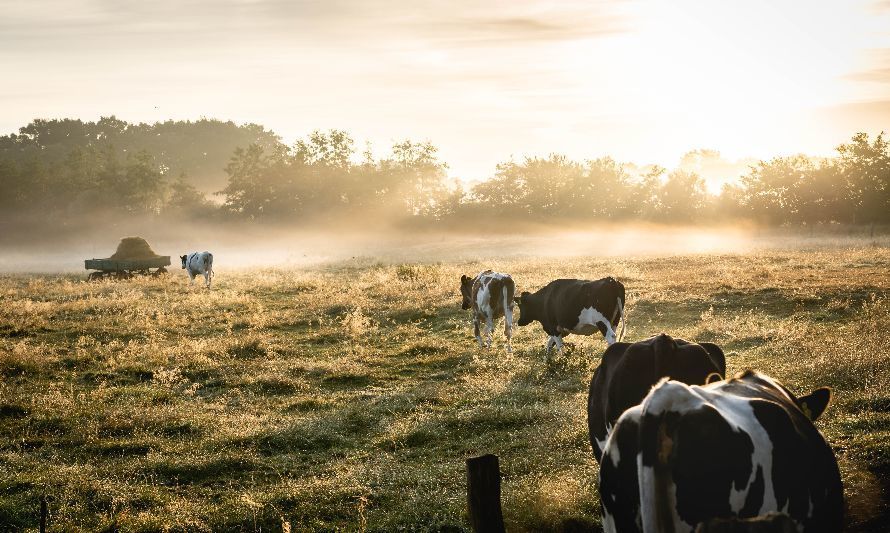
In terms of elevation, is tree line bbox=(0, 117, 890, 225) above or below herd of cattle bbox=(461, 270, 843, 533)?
above

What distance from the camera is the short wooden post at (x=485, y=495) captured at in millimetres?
4977

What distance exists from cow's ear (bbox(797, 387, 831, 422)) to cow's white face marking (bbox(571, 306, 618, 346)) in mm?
9244

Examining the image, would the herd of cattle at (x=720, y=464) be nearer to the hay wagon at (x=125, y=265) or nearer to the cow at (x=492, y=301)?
the cow at (x=492, y=301)

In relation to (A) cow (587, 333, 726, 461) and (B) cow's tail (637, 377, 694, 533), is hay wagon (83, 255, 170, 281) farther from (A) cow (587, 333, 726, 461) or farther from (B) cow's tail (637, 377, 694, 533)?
(B) cow's tail (637, 377, 694, 533)

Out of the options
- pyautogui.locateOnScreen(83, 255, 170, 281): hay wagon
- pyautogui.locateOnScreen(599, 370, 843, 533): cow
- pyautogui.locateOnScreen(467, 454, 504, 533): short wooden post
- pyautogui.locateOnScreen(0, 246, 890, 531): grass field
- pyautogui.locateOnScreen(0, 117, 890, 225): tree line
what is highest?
pyautogui.locateOnScreen(0, 117, 890, 225): tree line

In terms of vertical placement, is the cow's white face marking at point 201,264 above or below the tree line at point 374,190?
below

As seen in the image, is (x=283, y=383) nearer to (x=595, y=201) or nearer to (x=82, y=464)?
(x=82, y=464)

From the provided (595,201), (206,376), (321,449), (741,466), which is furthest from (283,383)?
(595,201)

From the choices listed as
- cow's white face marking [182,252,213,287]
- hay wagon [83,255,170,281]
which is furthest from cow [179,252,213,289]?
hay wagon [83,255,170,281]

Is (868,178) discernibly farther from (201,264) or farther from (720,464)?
(720,464)

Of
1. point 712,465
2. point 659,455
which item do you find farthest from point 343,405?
point 712,465

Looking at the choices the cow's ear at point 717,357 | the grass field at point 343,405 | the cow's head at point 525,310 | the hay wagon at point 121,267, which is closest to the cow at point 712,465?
the grass field at point 343,405

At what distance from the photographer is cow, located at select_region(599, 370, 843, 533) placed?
13.1 ft

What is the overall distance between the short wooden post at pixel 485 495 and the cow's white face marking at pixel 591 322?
32.7 feet
